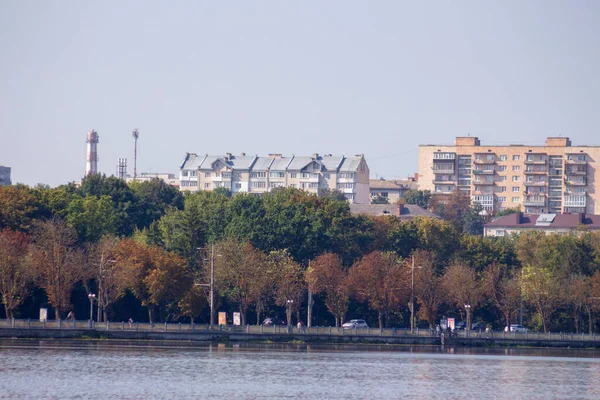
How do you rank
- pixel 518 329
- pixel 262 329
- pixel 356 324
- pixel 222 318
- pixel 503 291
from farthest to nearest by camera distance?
pixel 503 291
pixel 518 329
pixel 356 324
pixel 222 318
pixel 262 329

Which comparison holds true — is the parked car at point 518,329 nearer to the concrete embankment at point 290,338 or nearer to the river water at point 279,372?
the concrete embankment at point 290,338

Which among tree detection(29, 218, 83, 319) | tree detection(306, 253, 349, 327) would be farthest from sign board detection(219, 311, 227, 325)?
tree detection(29, 218, 83, 319)

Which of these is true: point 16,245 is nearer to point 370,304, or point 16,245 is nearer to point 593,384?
point 370,304

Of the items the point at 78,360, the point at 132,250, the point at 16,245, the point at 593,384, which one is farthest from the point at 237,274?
the point at 593,384

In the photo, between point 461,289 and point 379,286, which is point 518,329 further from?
point 379,286

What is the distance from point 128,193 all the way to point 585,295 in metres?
54.9

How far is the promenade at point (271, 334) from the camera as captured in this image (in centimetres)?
10062

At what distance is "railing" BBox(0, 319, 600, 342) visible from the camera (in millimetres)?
101000

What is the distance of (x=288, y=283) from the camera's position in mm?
117750

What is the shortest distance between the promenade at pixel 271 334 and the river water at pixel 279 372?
99 cm

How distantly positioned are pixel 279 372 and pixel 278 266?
34638 mm

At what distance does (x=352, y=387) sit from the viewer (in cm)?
8081

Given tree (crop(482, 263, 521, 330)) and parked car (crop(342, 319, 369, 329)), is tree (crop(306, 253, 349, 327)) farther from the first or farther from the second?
tree (crop(482, 263, 521, 330))

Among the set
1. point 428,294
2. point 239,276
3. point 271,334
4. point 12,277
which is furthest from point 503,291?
point 12,277
